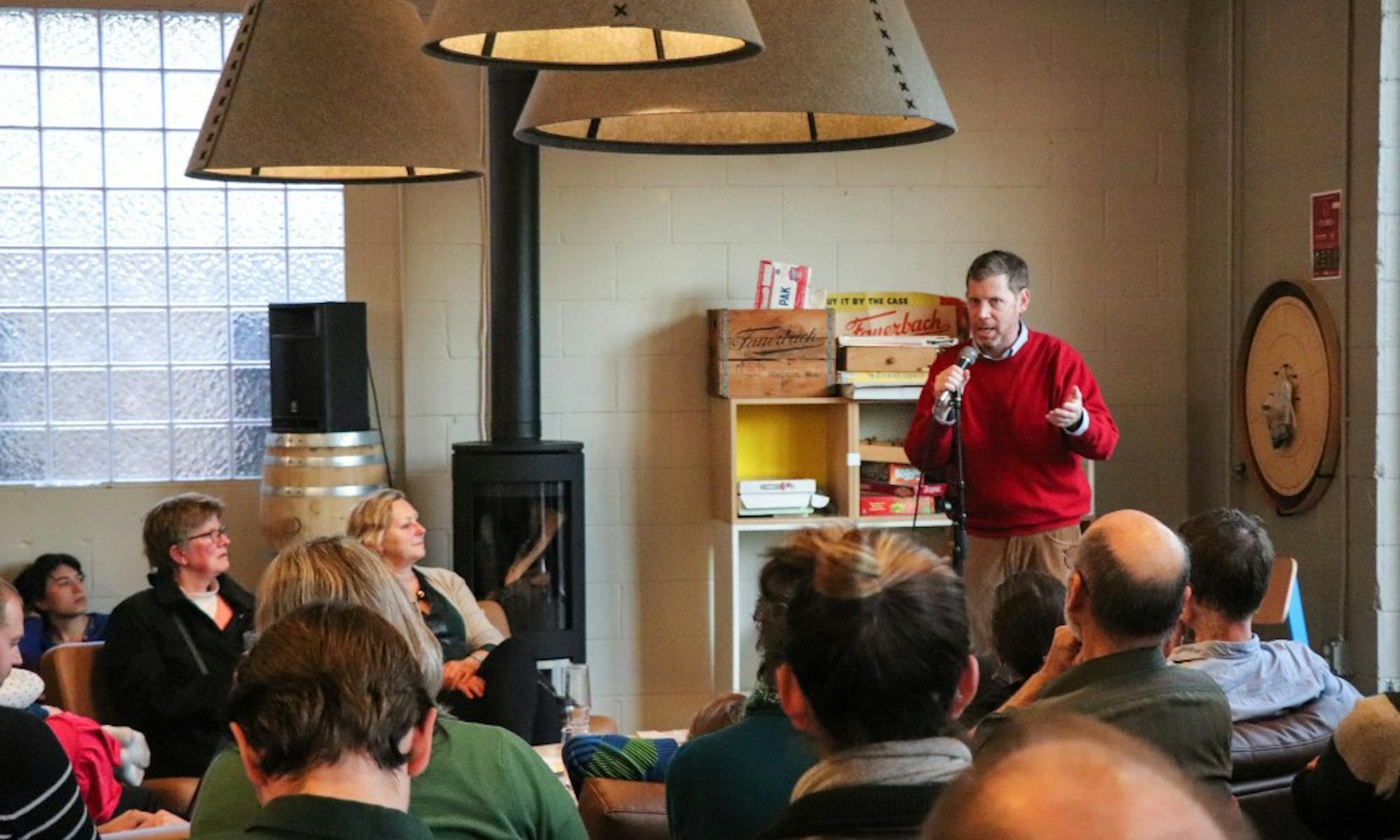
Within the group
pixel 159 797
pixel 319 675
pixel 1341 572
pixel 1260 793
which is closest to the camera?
pixel 319 675

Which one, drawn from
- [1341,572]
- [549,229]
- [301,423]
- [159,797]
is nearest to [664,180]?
[549,229]

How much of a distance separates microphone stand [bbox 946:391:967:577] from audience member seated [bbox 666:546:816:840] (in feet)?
8.69

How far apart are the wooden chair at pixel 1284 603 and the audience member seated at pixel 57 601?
3.65m

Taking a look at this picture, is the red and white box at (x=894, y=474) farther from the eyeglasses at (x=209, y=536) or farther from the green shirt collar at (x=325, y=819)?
the green shirt collar at (x=325, y=819)

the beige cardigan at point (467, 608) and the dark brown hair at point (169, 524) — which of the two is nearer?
the dark brown hair at point (169, 524)

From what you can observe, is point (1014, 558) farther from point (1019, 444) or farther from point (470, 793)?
point (470, 793)

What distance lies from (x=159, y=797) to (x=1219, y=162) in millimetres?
4278

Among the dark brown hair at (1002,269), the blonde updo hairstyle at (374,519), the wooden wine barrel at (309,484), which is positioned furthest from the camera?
the wooden wine barrel at (309,484)

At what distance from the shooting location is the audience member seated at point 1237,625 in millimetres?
3102

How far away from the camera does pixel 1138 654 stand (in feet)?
8.65

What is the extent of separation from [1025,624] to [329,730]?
5.68 feet

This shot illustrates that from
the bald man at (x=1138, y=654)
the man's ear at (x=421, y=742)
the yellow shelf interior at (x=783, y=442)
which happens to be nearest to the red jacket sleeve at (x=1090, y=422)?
the yellow shelf interior at (x=783, y=442)

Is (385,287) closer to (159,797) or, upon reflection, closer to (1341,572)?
(159,797)

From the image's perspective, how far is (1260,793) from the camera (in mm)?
3008
